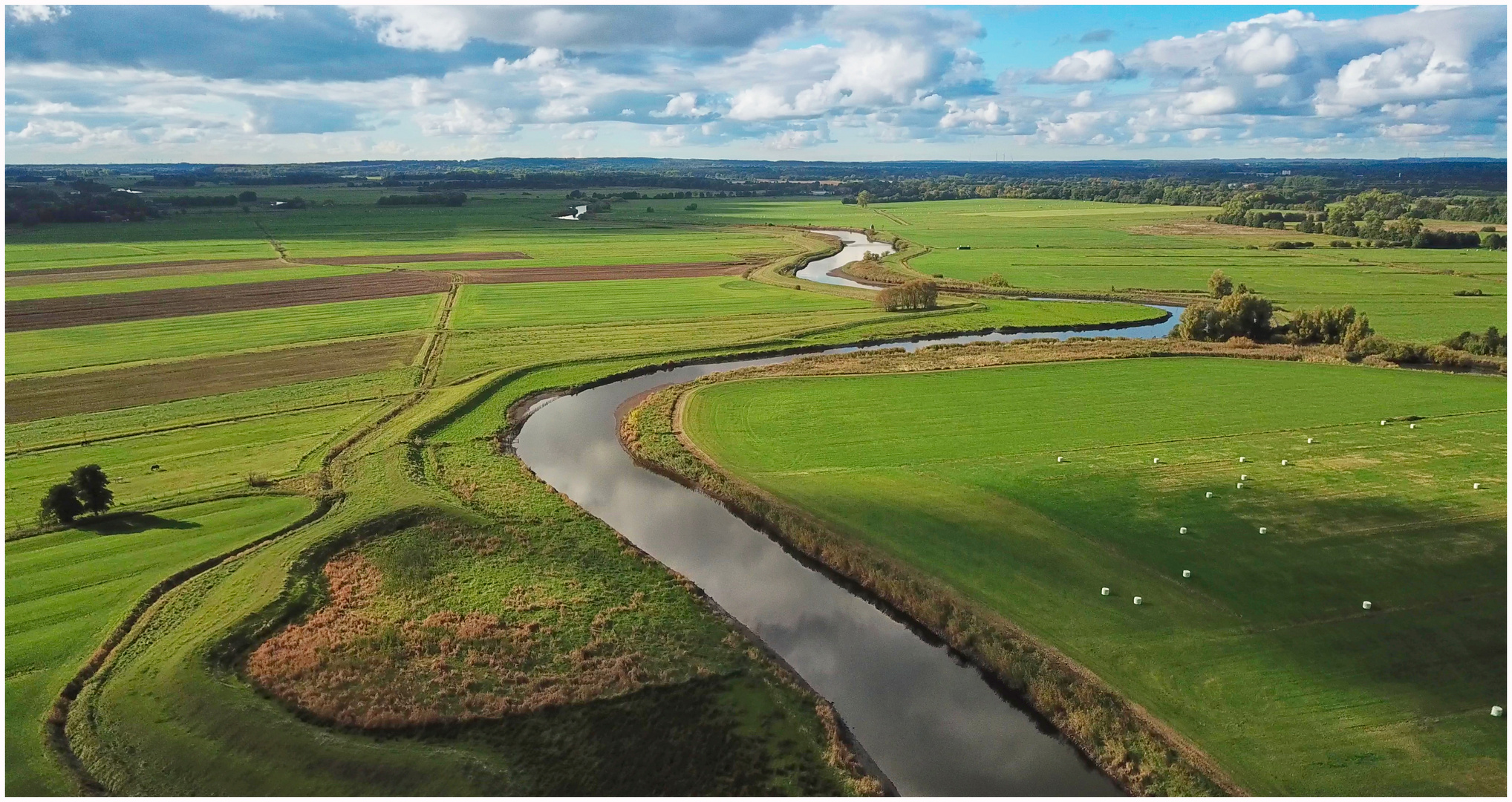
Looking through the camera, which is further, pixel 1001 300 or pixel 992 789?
pixel 1001 300

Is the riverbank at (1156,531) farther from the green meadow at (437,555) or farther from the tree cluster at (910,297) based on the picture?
the tree cluster at (910,297)

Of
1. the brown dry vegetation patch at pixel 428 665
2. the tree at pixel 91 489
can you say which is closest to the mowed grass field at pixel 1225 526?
the brown dry vegetation patch at pixel 428 665

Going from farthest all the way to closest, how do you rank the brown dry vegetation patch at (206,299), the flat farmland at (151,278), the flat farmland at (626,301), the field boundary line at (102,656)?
the flat farmland at (151,278)
the flat farmland at (626,301)
the brown dry vegetation patch at (206,299)
the field boundary line at (102,656)

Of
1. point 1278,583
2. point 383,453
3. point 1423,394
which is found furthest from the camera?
point 1423,394

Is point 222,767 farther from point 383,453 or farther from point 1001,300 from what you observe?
point 1001,300

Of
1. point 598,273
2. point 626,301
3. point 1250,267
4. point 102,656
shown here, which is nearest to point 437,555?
point 102,656

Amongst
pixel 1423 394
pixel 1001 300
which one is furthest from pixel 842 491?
pixel 1001 300

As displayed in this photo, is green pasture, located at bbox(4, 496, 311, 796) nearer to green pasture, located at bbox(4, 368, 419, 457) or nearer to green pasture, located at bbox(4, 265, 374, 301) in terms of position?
green pasture, located at bbox(4, 368, 419, 457)
